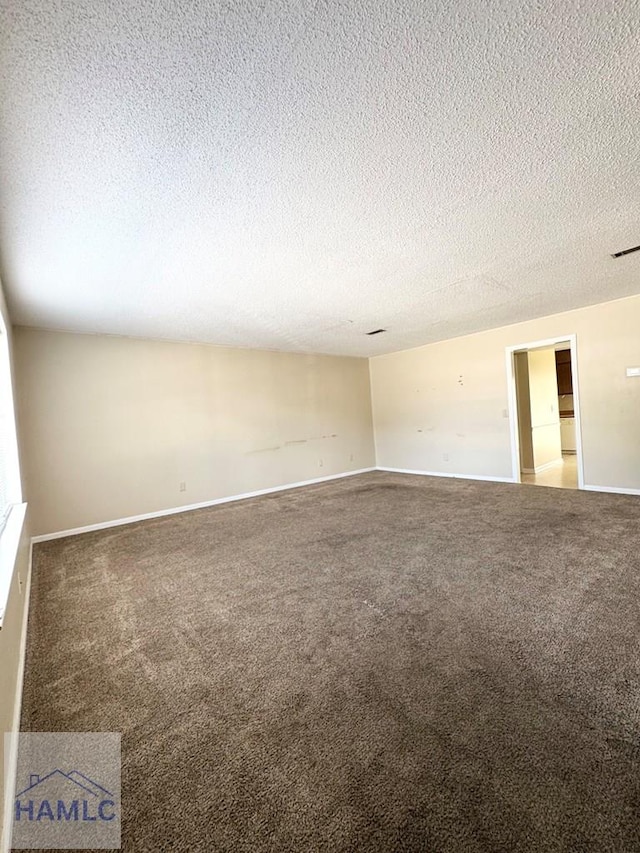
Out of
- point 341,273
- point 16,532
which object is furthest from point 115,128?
point 16,532

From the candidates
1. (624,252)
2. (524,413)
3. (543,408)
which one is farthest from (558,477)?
(624,252)

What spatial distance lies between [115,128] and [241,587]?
275 centimetres

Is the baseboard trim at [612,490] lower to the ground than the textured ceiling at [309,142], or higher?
lower

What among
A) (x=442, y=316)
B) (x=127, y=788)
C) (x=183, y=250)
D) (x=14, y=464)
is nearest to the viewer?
(x=127, y=788)

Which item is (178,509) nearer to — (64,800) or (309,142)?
(64,800)

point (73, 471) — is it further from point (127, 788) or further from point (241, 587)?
point (127, 788)

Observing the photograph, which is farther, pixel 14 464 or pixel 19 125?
pixel 14 464

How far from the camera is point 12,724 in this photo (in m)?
1.40

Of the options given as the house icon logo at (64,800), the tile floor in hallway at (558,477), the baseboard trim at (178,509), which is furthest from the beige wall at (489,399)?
the house icon logo at (64,800)

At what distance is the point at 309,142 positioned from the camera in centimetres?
164

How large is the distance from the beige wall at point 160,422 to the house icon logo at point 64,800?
12.0 feet

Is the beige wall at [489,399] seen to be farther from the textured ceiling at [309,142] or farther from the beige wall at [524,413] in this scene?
the textured ceiling at [309,142]

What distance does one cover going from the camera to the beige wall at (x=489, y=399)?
15.2 ft

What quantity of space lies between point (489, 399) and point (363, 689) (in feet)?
17.6
